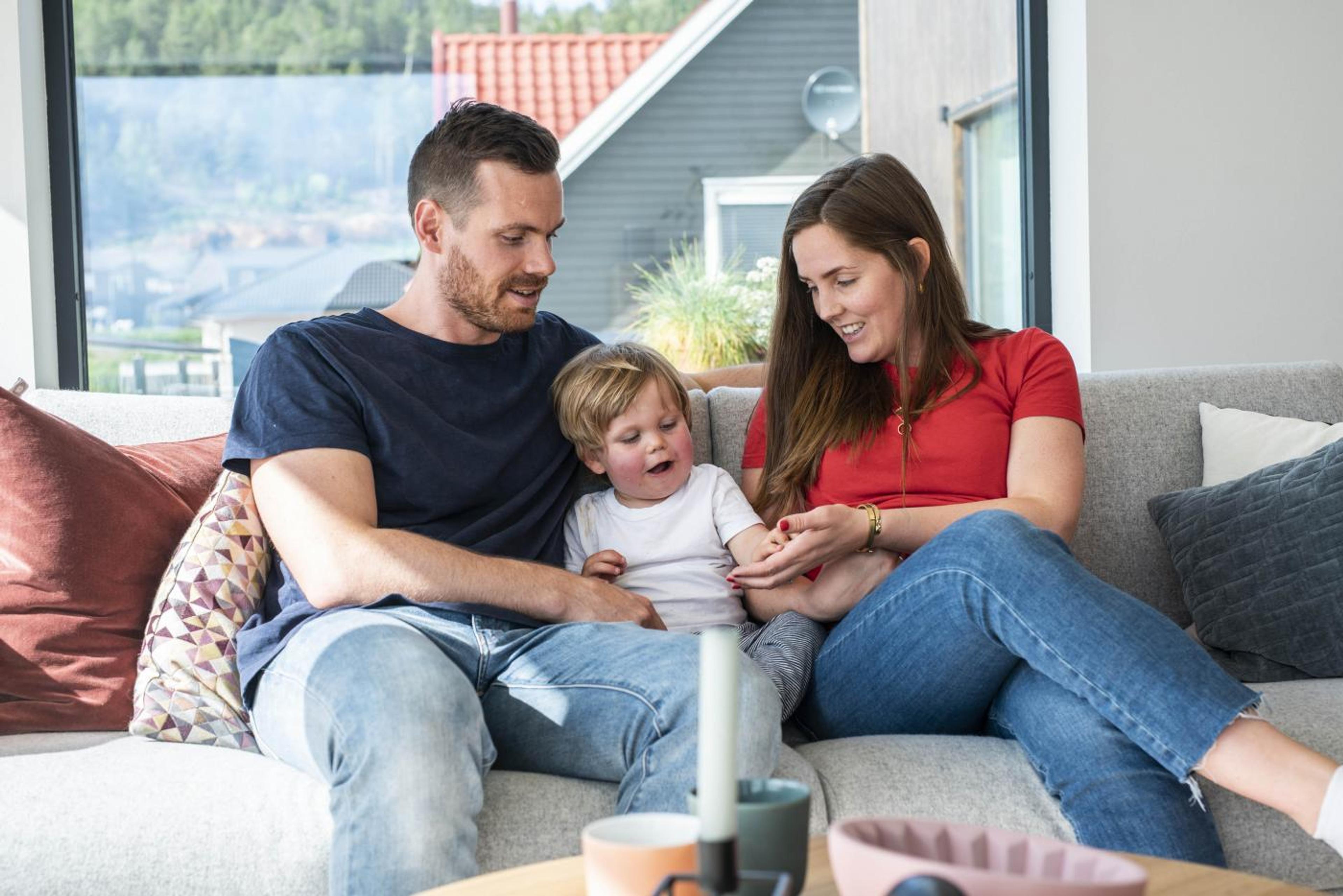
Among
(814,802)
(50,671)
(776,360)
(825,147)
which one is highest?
(825,147)

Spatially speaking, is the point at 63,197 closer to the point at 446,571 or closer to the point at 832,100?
the point at 446,571

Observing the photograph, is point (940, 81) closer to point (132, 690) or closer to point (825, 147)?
point (825, 147)

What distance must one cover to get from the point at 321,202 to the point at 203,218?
309mm

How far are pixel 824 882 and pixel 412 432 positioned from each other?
42.0 inches

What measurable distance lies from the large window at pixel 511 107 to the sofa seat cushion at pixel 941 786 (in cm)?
195

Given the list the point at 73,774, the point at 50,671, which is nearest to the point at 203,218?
the point at 50,671

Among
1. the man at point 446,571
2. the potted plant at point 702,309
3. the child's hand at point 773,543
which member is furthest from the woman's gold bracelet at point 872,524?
the potted plant at point 702,309

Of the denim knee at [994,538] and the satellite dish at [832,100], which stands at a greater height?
the satellite dish at [832,100]

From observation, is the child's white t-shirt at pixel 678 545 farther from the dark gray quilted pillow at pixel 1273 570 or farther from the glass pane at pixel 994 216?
the glass pane at pixel 994 216

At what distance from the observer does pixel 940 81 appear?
3.57m

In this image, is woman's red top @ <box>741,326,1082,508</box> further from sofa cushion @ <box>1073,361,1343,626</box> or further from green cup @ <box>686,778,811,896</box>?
green cup @ <box>686,778,811,896</box>

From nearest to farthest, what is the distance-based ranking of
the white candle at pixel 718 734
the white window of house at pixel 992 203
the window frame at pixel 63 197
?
the white candle at pixel 718 734 → the window frame at pixel 63 197 → the white window of house at pixel 992 203

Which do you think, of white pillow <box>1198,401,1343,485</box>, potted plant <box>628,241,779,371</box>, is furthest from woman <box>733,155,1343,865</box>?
potted plant <box>628,241,779,371</box>

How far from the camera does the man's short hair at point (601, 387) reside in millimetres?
1971
